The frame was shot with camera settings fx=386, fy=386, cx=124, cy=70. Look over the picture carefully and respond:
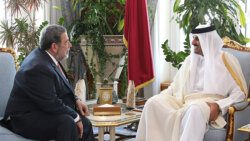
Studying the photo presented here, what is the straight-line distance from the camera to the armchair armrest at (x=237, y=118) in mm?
2900

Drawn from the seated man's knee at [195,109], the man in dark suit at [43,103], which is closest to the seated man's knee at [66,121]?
the man in dark suit at [43,103]

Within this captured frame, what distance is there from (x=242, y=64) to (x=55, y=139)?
1768 millimetres

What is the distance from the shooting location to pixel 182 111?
3.09m

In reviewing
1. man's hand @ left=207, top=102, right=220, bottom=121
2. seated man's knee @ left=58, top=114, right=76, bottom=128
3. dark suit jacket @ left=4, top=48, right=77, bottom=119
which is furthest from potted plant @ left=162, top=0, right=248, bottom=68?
seated man's knee @ left=58, top=114, right=76, bottom=128

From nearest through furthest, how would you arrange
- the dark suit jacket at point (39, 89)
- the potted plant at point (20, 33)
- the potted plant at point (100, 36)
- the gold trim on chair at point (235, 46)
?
the dark suit jacket at point (39, 89) < the gold trim on chair at point (235, 46) < the potted plant at point (20, 33) < the potted plant at point (100, 36)

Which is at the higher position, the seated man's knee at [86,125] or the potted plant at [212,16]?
the potted plant at [212,16]

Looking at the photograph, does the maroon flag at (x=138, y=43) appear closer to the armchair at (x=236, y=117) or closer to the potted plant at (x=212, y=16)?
the potted plant at (x=212, y=16)

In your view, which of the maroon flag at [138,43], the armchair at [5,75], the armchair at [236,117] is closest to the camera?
the armchair at [236,117]

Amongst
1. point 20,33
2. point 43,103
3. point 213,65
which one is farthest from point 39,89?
point 20,33

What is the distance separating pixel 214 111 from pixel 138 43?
165 cm

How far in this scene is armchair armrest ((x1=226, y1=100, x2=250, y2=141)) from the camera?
2.90m

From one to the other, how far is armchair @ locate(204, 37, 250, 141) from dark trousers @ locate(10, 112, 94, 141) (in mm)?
1025

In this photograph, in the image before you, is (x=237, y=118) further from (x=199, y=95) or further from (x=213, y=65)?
(x=213, y=65)

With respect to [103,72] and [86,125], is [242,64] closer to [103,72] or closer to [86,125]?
[86,125]
